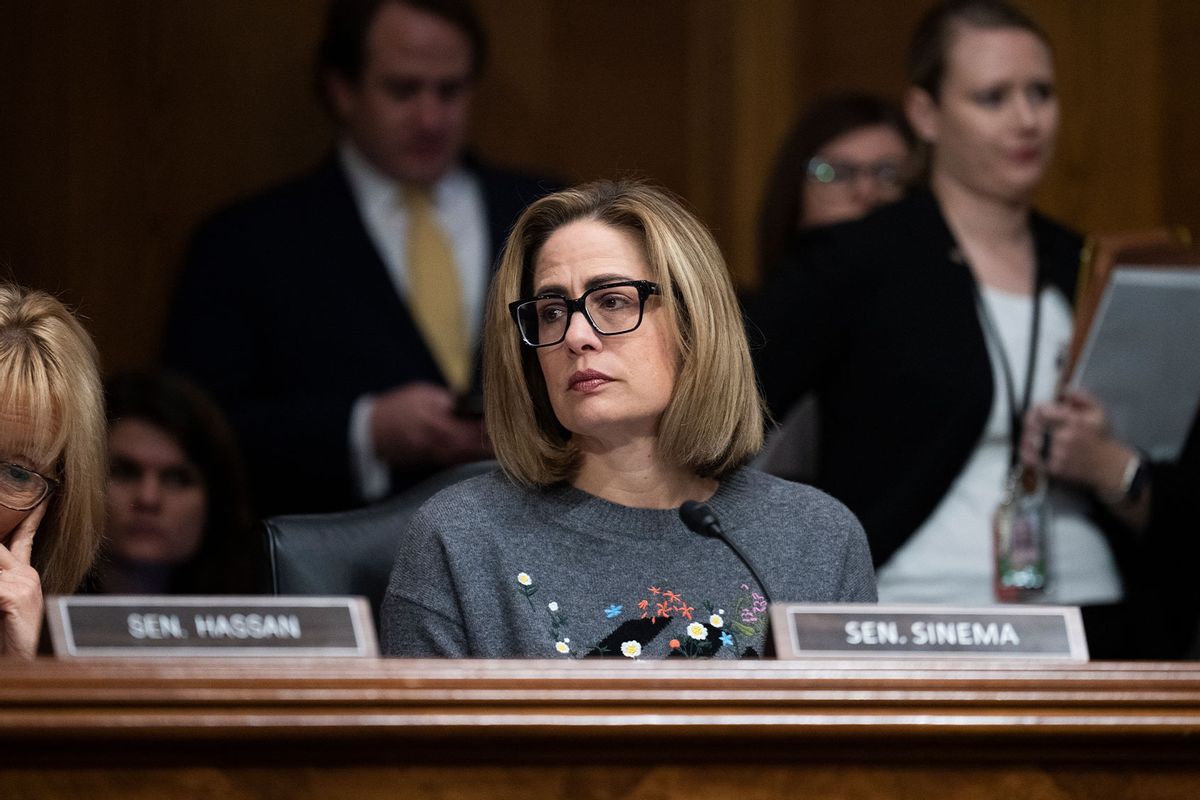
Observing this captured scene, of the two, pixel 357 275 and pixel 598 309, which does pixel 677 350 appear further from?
pixel 357 275

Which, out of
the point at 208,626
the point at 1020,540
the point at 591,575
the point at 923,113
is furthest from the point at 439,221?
the point at 208,626

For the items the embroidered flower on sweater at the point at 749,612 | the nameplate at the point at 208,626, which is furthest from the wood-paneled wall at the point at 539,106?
the nameplate at the point at 208,626

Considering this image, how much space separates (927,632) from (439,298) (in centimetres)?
223

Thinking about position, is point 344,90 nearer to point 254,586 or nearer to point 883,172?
point 883,172

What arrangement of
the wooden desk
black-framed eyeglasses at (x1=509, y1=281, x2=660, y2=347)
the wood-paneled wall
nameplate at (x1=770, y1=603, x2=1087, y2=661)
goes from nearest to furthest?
the wooden desk < nameplate at (x1=770, y1=603, x2=1087, y2=661) < black-framed eyeglasses at (x1=509, y1=281, x2=660, y2=347) < the wood-paneled wall

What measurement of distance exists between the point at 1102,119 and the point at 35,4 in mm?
2717

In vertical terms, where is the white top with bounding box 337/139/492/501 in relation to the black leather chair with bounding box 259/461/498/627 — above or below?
above

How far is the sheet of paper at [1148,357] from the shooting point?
2.71 meters

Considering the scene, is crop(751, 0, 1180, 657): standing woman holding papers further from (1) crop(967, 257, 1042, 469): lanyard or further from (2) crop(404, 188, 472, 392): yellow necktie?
(2) crop(404, 188, 472, 392): yellow necktie

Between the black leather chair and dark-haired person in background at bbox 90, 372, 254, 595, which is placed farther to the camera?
dark-haired person in background at bbox 90, 372, 254, 595

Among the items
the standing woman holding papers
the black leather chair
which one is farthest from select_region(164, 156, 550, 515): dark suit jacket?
the black leather chair

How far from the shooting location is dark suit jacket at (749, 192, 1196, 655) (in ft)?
8.79

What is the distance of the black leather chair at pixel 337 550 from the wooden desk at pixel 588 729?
0.68m

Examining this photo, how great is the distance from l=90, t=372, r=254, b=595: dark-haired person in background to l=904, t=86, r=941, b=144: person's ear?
1.36 meters
